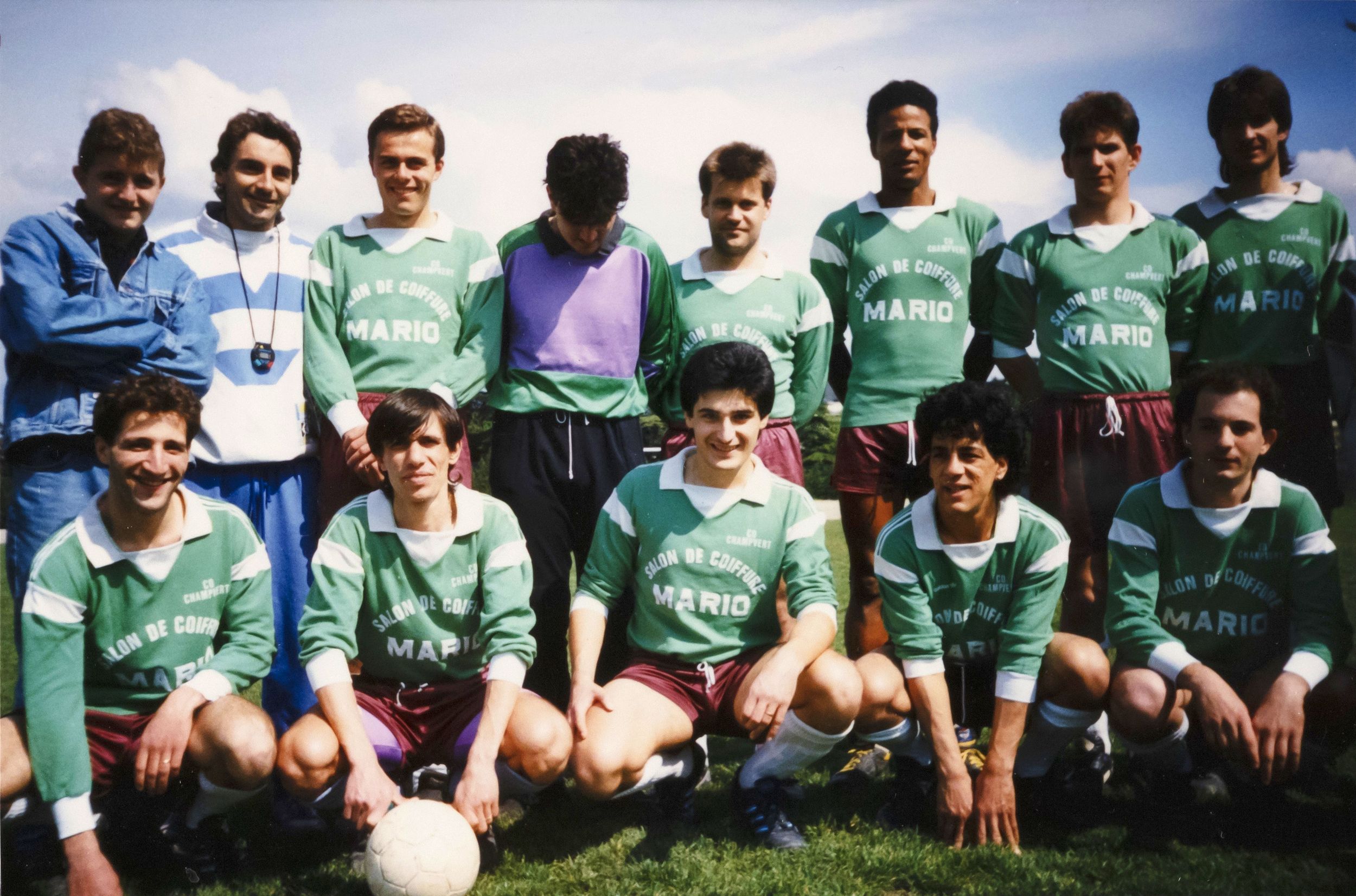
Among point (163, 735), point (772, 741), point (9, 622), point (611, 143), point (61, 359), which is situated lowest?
point (9, 622)

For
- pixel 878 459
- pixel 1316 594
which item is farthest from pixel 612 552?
pixel 1316 594

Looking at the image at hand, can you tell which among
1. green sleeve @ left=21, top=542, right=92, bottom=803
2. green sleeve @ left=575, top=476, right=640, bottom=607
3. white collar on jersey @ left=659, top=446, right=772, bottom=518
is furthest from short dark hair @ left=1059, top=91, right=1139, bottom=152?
green sleeve @ left=21, top=542, right=92, bottom=803

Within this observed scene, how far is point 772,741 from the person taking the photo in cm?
298

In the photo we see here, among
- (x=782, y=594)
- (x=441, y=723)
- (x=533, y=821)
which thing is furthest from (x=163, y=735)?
(x=782, y=594)

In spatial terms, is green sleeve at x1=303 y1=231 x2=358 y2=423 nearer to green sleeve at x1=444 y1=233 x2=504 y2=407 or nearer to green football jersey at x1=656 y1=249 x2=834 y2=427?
green sleeve at x1=444 y1=233 x2=504 y2=407

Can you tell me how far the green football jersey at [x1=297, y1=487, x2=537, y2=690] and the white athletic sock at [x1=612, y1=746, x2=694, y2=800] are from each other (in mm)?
488

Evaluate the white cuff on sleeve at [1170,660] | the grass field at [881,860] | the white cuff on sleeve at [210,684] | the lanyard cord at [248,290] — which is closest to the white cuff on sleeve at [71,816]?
the grass field at [881,860]

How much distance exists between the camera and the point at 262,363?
322 centimetres

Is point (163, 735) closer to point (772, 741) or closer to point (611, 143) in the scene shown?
point (772, 741)

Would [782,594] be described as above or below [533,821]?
above

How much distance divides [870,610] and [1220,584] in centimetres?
128

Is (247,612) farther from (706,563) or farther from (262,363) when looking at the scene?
(706,563)

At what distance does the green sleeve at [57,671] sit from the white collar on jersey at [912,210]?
3003 mm

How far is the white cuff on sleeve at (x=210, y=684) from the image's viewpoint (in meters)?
2.75
